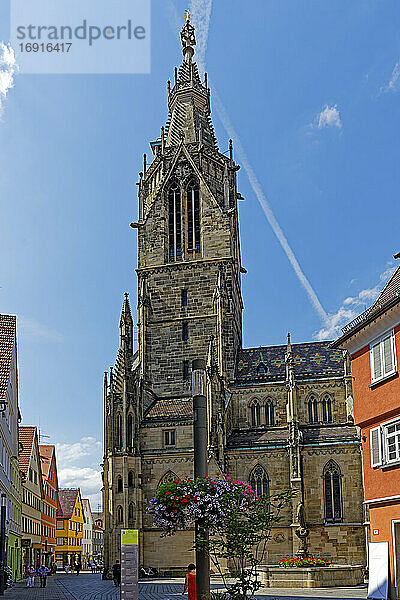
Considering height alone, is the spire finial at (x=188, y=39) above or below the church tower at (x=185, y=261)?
above

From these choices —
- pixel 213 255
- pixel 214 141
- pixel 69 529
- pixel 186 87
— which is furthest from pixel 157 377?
pixel 69 529

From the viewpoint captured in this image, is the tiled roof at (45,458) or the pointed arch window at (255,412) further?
the tiled roof at (45,458)

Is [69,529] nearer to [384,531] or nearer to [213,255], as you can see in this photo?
[213,255]

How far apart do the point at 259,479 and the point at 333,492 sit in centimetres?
446

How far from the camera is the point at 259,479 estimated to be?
1758 inches

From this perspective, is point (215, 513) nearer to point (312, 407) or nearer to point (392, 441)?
point (392, 441)

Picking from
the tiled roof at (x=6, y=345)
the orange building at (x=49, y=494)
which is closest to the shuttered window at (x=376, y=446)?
the tiled roof at (x=6, y=345)

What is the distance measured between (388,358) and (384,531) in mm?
5028

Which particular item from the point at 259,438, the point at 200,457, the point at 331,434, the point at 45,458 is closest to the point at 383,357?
the point at 200,457

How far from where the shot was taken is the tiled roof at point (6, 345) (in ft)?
102

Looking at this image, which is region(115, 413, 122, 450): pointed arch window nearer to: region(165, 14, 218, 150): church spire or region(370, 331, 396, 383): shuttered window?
region(165, 14, 218, 150): church spire

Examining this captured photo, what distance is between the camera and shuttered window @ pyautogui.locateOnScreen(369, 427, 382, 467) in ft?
72.0

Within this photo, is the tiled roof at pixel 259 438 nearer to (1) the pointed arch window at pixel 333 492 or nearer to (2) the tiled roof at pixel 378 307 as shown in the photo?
(1) the pointed arch window at pixel 333 492

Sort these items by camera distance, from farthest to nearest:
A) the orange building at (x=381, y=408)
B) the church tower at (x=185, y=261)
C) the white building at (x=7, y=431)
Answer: the church tower at (x=185, y=261) < the white building at (x=7, y=431) < the orange building at (x=381, y=408)
